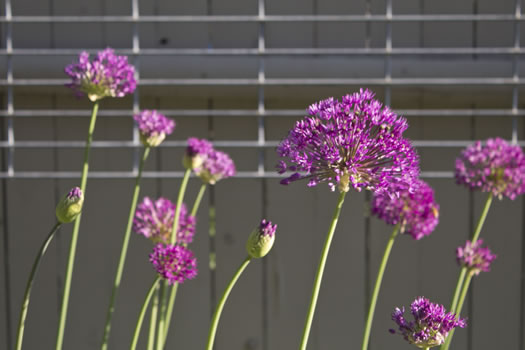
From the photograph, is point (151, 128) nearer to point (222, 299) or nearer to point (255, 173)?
point (222, 299)

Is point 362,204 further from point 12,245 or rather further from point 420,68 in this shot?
point 12,245

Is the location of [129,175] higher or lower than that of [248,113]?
lower

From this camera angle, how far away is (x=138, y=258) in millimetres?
1844

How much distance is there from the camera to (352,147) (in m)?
0.68

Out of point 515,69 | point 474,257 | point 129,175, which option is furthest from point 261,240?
point 515,69

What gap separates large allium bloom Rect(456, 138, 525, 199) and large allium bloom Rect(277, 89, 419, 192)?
0.50m

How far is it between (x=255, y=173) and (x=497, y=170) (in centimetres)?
73

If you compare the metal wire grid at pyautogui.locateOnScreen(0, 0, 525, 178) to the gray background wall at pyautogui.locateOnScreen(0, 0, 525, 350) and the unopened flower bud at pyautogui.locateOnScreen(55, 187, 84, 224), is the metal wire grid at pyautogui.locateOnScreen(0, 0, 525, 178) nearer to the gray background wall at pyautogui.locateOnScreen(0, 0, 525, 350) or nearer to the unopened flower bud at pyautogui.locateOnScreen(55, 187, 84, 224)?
the gray background wall at pyautogui.locateOnScreen(0, 0, 525, 350)

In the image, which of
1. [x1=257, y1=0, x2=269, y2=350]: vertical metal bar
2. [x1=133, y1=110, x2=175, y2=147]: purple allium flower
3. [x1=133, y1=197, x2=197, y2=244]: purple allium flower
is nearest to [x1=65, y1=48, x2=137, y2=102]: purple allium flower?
[x1=133, y1=110, x2=175, y2=147]: purple allium flower

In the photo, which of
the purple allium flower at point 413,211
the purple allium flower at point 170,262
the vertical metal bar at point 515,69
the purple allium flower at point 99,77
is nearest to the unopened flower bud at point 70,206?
the purple allium flower at point 170,262

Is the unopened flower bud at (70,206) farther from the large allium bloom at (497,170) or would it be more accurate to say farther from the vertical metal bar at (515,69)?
the vertical metal bar at (515,69)

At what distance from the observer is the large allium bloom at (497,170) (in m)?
1.13

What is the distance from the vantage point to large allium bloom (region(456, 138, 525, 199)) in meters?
1.13

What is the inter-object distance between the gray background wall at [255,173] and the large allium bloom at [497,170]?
1.95 feet
